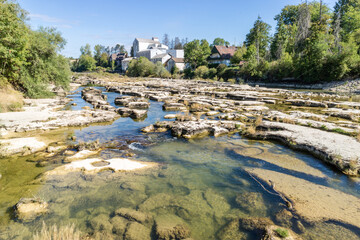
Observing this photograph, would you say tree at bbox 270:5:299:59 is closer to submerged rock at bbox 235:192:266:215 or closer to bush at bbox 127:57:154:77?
bush at bbox 127:57:154:77

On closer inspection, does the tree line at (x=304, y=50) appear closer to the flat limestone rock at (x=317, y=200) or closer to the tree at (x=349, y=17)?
the tree at (x=349, y=17)

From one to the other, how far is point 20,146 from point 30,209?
16.3 ft

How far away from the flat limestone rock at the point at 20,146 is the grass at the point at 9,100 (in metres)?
7.29

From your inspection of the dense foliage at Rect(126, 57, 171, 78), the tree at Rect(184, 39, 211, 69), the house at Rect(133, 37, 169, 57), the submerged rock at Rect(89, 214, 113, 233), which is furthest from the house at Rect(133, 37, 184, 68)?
the submerged rock at Rect(89, 214, 113, 233)

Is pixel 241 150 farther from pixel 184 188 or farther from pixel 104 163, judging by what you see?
pixel 104 163

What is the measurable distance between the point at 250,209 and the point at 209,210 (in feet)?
3.75

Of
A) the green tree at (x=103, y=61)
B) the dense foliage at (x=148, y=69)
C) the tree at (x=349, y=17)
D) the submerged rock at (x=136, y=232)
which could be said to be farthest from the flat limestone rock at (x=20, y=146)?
the green tree at (x=103, y=61)

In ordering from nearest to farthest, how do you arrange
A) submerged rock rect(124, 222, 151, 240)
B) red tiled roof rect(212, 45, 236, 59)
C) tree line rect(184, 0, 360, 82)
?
submerged rock rect(124, 222, 151, 240), tree line rect(184, 0, 360, 82), red tiled roof rect(212, 45, 236, 59)

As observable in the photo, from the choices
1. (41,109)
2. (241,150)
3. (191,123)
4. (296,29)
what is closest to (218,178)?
(241,150)

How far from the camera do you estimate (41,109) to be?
16.3 m

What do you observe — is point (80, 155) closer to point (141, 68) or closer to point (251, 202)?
point (251, 202)

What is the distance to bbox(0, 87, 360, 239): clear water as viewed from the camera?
4.93 m

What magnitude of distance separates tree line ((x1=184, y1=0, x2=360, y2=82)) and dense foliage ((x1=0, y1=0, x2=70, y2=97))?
168 ft

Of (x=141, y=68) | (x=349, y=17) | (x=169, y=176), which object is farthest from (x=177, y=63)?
(x=169, y=176)
